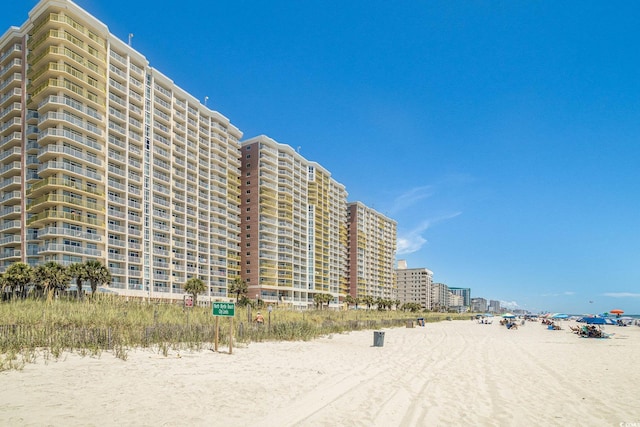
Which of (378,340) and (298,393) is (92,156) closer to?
(378,340)

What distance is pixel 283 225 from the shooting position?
3836 inches

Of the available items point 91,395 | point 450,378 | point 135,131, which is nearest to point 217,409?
point 91,395

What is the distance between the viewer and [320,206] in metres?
113

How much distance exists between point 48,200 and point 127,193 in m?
11.2

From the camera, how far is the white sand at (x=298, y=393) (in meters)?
8.00

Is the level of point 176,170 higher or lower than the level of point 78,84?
lower

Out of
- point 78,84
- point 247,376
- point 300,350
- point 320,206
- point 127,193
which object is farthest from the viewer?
point 320,206

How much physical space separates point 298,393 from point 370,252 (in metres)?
135

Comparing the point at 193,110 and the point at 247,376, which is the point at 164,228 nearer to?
the point at 193,110

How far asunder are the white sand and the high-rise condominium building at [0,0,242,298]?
43.5 metres

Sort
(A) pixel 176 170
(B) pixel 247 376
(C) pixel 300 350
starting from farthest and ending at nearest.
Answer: (A) pixel 176 170, (C) pixel 300 350, (B) pixel 247 376

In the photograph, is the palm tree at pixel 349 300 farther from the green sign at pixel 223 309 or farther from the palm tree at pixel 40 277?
the green sign at pixel 223 309

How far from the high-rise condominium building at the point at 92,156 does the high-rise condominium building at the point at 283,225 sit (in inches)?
772

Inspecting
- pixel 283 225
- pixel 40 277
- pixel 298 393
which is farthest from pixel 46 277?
pixel 283 225
